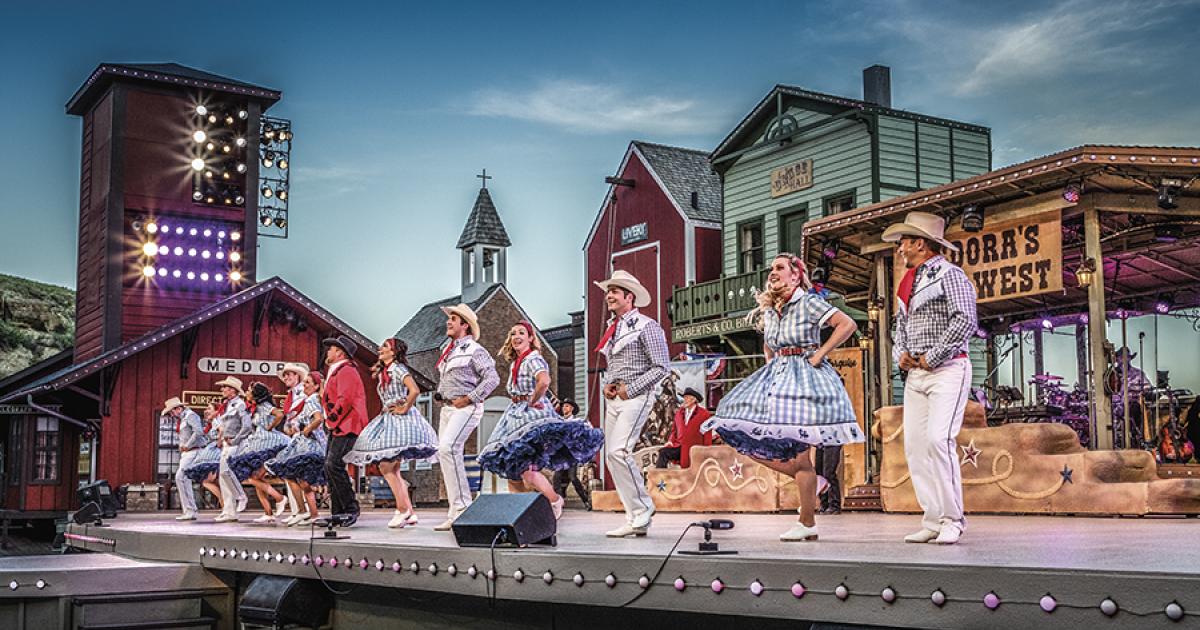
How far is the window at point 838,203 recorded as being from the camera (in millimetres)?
24516

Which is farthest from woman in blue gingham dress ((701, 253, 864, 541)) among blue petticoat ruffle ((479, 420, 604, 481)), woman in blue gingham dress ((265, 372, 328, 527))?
woman in blue gingham dress ((265, 372, 328, 527))

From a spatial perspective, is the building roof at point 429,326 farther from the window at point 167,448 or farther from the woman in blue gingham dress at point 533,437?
the woman in blue gingham dress at point 533,437

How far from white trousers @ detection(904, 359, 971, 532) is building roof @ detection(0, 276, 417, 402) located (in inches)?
749

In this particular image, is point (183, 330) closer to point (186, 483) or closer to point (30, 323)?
point (186, 483)

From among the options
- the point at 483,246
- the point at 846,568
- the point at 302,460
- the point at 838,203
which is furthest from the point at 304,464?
the point at 483,246

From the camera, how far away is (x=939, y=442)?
264 inches

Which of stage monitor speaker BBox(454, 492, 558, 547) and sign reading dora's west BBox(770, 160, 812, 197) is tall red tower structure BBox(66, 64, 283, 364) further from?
stage monitor speaker BBox(454, 492, 558, 547)

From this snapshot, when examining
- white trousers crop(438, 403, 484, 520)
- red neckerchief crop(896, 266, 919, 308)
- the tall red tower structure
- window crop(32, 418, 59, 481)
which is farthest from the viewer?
the tall red tower structure

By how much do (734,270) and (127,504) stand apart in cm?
1350

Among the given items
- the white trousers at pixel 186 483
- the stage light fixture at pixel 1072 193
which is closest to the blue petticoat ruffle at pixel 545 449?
the stage light fixture at pixel 1072 193

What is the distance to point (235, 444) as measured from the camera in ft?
47.2

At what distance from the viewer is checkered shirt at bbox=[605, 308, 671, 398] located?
844 centimetres

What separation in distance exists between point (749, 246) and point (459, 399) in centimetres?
1775

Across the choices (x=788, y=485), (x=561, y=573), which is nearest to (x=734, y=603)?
(x=561, y=573)
